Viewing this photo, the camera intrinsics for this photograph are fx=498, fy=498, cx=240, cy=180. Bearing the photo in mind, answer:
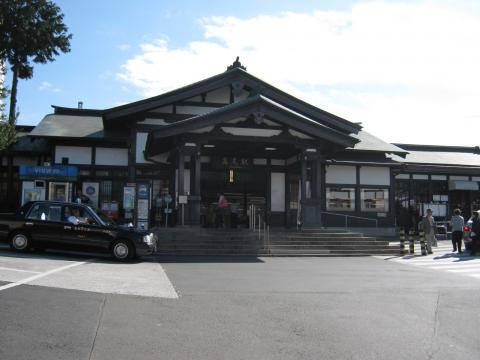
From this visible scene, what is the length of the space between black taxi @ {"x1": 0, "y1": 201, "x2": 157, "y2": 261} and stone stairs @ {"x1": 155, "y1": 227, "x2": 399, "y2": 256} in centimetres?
222

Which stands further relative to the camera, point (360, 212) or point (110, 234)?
point (360, 212)

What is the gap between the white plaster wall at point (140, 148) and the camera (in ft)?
70.9

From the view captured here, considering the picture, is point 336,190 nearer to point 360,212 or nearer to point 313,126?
point 360,212

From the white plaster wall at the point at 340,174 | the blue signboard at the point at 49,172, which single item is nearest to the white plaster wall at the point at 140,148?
the blue signboard at the point at 49,172

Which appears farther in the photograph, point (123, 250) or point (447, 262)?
point (447, 262)

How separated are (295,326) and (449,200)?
2432 cm

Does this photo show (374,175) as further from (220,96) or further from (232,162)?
(220,96)

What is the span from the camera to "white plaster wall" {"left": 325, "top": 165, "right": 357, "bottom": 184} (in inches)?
984

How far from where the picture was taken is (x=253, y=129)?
18344 mm

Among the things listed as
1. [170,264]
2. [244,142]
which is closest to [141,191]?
[244,142]

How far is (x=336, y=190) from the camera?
25031 millimetres

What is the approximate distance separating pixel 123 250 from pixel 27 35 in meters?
20.7

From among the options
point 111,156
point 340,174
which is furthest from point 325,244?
point 111,156

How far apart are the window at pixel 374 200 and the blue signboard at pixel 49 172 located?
1395cm
